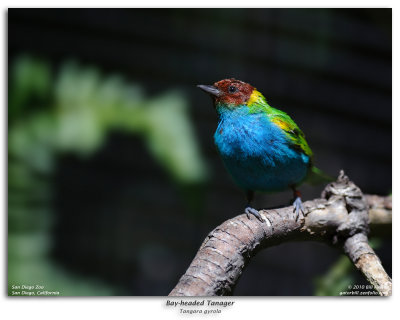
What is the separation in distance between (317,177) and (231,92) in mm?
589

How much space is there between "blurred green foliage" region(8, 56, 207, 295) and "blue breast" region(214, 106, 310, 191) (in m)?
1.16

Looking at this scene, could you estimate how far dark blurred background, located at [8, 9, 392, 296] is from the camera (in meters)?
3.56

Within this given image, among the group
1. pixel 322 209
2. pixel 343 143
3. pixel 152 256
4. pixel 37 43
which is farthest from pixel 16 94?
pixel 343 143

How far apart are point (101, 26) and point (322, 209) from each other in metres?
2.65

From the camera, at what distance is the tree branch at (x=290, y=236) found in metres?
1.70

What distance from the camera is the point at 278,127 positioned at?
229cm

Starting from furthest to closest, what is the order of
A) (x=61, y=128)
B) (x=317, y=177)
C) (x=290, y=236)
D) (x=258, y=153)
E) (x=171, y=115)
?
(x=171, y=115) < (x=61, y=128) < (x=317, y=177) < (x=258, y=153) < (x=290, y=236)

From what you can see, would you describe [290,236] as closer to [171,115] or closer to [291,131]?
[291,131]

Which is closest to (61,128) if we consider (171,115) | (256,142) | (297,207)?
(171,115)

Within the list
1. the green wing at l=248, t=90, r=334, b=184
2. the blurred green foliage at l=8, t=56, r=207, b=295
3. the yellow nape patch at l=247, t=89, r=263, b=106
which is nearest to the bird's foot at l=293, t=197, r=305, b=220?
the green wing at l=248, t=90, r=334, b=184

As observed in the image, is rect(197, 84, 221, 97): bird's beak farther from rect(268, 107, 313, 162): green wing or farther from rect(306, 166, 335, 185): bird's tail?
rect(306, 166, 335, 185): bird's tail

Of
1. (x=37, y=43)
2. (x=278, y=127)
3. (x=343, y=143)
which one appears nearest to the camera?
(x=278, y=127)

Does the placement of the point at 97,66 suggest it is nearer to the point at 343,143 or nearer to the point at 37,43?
the point at 37,43

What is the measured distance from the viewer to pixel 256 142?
88.8 inches
